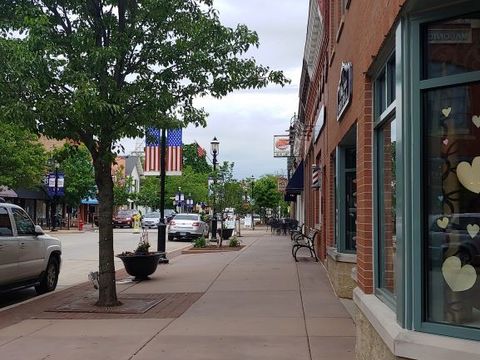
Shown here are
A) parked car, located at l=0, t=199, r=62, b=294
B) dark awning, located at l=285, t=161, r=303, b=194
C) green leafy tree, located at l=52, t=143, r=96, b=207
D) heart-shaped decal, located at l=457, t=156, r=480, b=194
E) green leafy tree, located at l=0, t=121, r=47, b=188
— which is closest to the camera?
heart-shaped decal, located at l=457, t=156, r=480, b=194

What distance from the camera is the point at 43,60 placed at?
915 centimetres

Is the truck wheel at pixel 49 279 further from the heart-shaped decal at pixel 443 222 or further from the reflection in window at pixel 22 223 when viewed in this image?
the heart-shaped decal at pixel 443 222

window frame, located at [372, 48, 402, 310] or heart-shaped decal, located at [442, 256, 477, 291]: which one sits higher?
window frame, located at [372, 48, 402, 310]

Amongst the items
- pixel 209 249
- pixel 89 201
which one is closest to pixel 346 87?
pixel 209 249

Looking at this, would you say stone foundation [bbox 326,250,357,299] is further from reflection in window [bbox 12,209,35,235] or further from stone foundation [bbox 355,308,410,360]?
reflection in window [bbox 12,209,35,235]

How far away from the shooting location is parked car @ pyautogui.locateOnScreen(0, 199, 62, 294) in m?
10.6

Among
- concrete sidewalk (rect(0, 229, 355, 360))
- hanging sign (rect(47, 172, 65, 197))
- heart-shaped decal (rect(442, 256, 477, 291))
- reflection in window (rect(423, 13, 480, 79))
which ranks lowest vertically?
concrete sidewalk (rect(0, 229, 355, 360))

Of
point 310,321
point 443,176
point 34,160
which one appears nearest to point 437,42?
point 443,176

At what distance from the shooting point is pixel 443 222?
4117 mm

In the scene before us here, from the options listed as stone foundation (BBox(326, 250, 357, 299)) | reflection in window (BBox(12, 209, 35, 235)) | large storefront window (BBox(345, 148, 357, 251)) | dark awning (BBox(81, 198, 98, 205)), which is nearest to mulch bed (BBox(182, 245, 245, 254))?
reflection in window (BBox(12, 209, 35, 235))

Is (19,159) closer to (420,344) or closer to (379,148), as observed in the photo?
(379,148)

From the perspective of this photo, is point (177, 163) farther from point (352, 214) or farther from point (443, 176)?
point (443, 176)

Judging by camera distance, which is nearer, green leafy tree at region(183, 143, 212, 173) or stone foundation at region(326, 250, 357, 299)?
stone foundation at region(326, 250, 357, 299)

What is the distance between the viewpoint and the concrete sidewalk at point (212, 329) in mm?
6871
